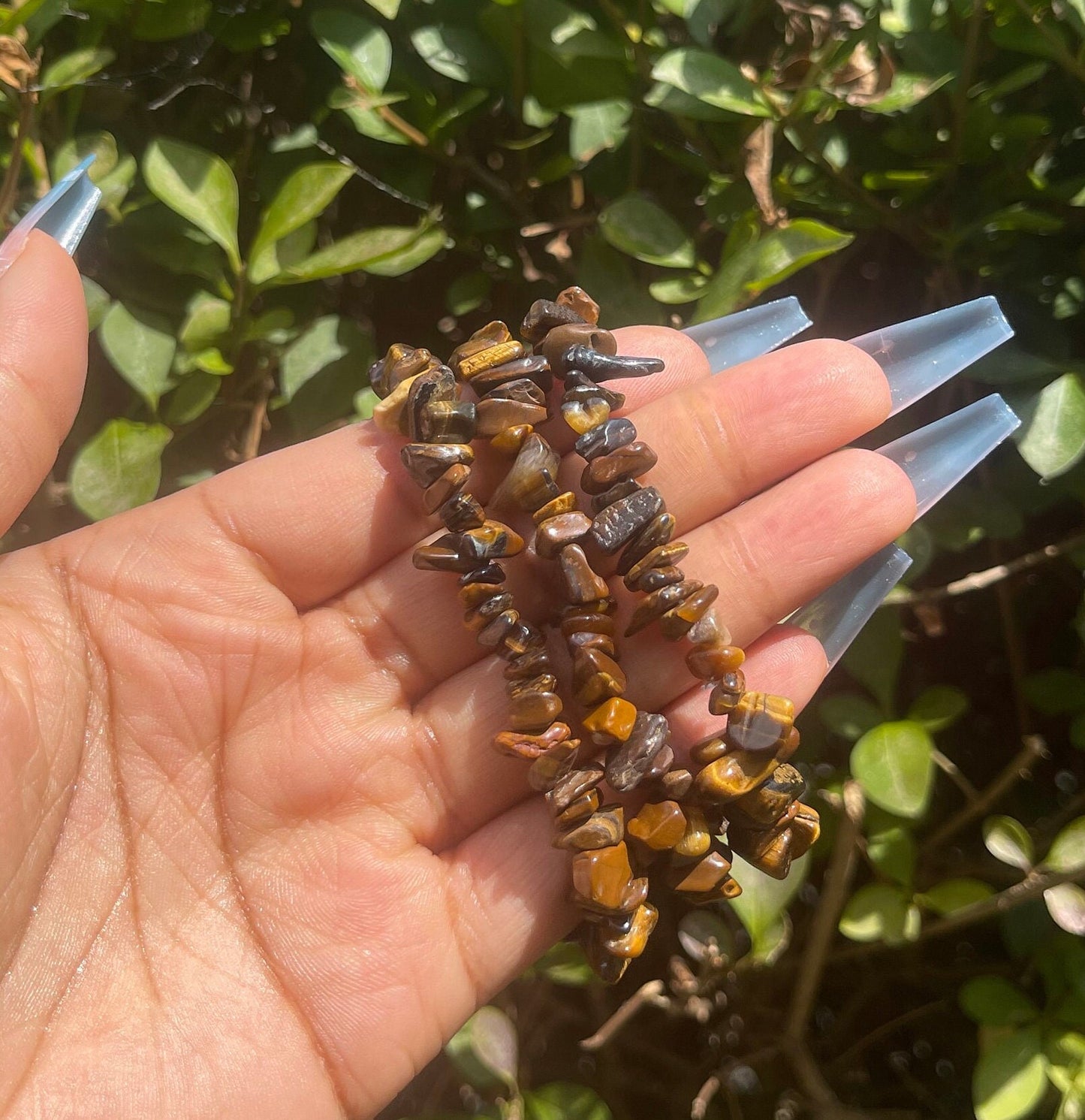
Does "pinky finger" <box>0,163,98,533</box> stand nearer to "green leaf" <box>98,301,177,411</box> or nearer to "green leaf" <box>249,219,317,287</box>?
"green leaf" <box>98,301,177,411</box>

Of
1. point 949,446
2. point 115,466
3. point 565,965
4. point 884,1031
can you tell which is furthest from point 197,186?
point 884,1031

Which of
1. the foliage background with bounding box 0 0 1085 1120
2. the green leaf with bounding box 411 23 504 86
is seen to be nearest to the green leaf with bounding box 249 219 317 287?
the foliage background with bounding box 0 0 1085 1120

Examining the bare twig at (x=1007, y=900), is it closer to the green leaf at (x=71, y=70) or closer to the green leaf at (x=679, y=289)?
the green leaf at (x=679, y=289)

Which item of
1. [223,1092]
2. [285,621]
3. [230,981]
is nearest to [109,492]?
[285,621]

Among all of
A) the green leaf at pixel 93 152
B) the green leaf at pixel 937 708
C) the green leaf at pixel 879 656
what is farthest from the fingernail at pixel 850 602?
the green leaf at pixel 93 152

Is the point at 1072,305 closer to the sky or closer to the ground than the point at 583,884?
closer to the sky

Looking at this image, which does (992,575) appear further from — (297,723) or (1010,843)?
(297,723)

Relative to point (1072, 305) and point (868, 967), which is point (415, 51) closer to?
point (1072, 305)
